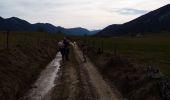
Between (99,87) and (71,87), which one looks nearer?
(71,87)

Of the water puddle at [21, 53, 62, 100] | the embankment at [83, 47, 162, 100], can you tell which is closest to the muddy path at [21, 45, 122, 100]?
the water puddle at [21, 53, 62, 100]

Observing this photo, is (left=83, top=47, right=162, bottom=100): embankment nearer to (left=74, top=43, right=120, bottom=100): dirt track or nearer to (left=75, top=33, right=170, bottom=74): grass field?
(left=74, top=43, right=120, bottom=100): dirt track

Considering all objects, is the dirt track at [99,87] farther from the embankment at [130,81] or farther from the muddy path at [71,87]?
the embankment at [130,81]

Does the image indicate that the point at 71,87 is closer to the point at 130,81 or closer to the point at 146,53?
the point at 130,81

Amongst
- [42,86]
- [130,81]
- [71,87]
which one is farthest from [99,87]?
[42,86]

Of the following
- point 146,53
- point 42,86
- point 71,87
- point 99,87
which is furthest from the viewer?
point 146,53

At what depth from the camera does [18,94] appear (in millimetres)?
20703

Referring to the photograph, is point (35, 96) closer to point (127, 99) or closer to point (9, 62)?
point (127, 99)

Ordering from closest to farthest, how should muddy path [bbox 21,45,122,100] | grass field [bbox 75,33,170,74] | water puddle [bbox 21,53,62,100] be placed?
muddy path [bbox 21,45,122,100], water puddle [bbox 21,53,62,100], grass field [bbox 75,33,170,74]

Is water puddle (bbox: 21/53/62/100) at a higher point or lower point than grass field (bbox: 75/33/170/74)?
lower

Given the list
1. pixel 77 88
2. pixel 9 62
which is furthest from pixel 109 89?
pixel 9 62

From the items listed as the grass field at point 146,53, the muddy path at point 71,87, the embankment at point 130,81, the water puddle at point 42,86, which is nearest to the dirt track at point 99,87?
the muddy path at point 71,87

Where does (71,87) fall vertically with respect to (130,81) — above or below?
below

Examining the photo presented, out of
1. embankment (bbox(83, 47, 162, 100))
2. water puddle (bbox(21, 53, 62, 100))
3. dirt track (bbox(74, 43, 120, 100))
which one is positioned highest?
embankment (bbox(83, 47, 162, 100))
